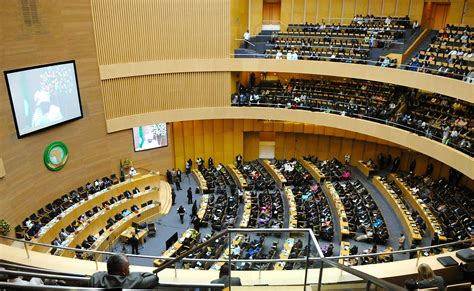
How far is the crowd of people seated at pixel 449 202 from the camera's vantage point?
14406 mm

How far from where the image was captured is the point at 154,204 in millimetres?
18344

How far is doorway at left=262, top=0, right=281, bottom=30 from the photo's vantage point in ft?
85.4

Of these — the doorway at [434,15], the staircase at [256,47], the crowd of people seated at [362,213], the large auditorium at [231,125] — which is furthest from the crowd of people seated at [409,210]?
the doorway at [434,15]

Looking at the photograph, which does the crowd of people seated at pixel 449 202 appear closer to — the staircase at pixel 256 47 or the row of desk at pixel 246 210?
the row of desk at pixel 246 210

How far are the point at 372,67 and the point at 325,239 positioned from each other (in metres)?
8.55

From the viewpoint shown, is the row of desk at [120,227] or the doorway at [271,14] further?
the doorway at [271,14]

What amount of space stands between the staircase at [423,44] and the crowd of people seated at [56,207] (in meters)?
16.0

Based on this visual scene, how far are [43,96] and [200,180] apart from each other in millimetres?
8709

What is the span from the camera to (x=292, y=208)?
17.4m

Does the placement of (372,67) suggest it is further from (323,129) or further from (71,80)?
(71,80)

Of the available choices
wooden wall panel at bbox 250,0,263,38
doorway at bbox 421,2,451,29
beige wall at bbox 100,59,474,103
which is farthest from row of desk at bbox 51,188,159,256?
doorway at bbox 421,2,451,29

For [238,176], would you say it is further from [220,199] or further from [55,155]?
[55,155]

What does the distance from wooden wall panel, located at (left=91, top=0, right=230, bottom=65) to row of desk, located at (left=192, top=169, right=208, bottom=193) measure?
638cm

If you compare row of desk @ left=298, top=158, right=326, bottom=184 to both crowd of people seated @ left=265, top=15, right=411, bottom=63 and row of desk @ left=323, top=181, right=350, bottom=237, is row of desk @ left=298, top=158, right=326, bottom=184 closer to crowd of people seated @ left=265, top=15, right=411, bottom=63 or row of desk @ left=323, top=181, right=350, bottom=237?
row of desk @ left=323, top=181, right=350, bottom=237
